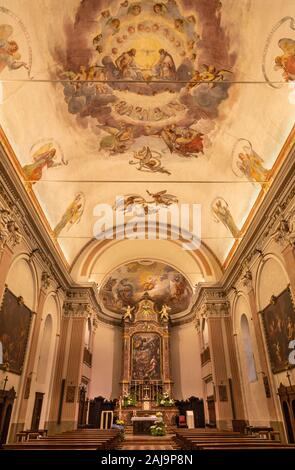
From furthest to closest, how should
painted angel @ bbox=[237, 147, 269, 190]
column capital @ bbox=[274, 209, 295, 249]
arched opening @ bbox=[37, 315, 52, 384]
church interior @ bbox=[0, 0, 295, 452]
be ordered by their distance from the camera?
1. arched opening @ bbox=[37, 315, 52, 384]
2. painted angel @ bbox=[237, 147, 269, 190]
3. column capital @ bbox=[274, 209, 295, 249]
4. church interior @ bbox=[0, 0, 295, 452]

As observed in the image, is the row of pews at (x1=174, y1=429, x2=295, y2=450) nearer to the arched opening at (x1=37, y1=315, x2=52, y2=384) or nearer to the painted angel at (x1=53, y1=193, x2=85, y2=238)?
the arched opening at (x1=37, y1=315, x2=52, y2=384)

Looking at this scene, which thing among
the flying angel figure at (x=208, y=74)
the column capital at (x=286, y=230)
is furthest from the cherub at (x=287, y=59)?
the column capital at (x=286, y=230)

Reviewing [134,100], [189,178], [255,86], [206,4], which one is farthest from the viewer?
[189,178]

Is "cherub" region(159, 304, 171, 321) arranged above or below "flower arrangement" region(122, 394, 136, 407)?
above

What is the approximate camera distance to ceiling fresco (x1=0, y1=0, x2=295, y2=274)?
7.82 meters

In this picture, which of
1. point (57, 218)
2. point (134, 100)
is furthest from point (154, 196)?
point (134, 100)

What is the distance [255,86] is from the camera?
29.2ft

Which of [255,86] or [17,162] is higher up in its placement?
[255,86]

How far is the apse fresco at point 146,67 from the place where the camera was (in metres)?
8.12

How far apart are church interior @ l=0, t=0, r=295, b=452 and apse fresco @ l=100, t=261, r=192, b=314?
11.5 ft

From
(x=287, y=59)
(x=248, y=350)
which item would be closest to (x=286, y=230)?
(x=287, y=59)

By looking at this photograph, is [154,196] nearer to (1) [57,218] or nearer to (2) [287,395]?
(1) [57,218]

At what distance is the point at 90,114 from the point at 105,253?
927 cm

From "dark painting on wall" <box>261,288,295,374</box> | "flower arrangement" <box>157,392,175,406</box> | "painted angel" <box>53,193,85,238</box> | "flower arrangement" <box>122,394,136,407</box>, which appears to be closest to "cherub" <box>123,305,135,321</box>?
"flower arrangement" <box>122,394,136,407</box>
